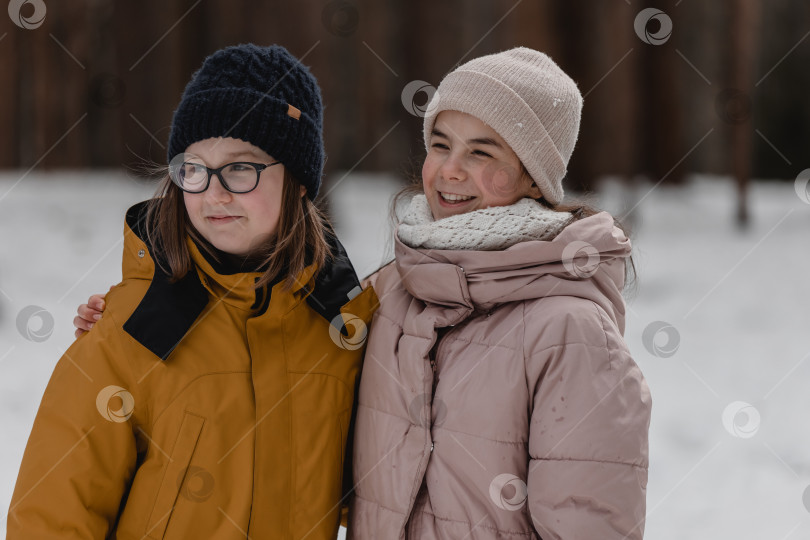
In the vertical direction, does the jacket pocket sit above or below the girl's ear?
below

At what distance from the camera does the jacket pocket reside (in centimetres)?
168

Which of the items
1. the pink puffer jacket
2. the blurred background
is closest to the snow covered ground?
the blurred background

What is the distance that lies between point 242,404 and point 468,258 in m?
0.57

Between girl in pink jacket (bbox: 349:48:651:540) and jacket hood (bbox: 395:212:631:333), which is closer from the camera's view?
girl in pink jacket (bbox: 349:48:651:540)

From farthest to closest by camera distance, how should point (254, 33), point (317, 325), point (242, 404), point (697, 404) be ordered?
point (254, 33), point (697, 404), point (317, 325), point (242, 404)

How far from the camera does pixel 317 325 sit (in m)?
1.91

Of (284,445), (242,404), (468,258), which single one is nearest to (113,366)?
(242,404)

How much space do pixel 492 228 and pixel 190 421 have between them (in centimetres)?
75

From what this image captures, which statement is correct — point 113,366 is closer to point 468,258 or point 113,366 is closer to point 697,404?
point 468,258

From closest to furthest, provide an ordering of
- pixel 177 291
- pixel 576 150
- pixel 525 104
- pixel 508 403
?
pixel 508 403 → pixel 177 291 → pixel 525 104 → pixel 576 150

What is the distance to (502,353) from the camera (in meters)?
1.71

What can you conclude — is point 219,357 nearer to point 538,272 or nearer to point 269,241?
point 269,241

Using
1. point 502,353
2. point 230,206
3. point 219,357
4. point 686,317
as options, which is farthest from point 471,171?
point 686,317

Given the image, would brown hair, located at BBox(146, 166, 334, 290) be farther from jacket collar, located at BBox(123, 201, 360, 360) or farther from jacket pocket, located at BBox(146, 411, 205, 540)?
jacket pocket, located at BBox(146, 411, 205, 540)
